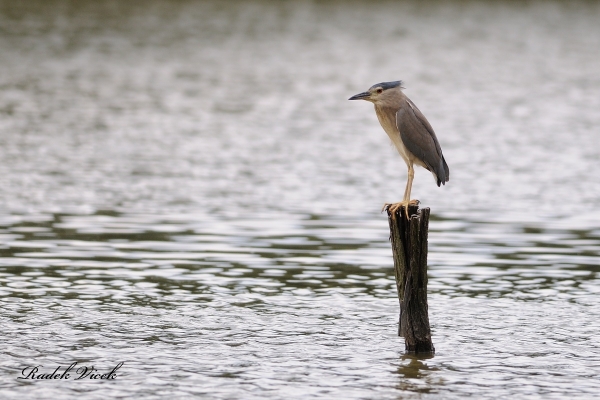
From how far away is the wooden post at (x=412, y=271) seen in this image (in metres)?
9.39

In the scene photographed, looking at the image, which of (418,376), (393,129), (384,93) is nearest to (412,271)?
(418,376)

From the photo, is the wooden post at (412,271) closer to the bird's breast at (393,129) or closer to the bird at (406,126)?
the bird at (406,126)

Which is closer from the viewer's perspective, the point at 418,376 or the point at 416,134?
the point at 418,376

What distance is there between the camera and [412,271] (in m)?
9.50

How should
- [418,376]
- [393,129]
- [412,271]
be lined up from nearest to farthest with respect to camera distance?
[418,376] < [412,271] < [393,129]

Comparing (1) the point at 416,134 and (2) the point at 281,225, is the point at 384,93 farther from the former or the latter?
(2) the point at 281,225

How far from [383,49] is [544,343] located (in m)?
30.1

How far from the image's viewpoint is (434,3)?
182 feet

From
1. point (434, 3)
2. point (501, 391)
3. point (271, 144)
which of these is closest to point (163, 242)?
point (501, 391)

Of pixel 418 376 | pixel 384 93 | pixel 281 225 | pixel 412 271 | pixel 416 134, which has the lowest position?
pixel 418 376

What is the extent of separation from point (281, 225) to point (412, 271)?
20.6 feet

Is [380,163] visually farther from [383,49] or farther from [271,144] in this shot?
[383,49]

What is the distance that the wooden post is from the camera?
30.8 ft

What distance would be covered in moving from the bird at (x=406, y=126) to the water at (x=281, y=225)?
65.4 inches
